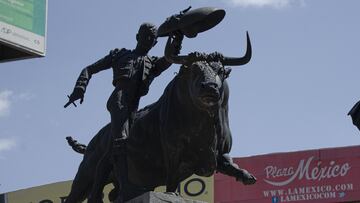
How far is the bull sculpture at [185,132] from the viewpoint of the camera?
12500 millimetres

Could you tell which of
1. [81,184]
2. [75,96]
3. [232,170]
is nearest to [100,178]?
[81,184]

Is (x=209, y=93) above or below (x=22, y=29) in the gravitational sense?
below

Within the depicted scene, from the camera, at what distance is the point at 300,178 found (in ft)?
166

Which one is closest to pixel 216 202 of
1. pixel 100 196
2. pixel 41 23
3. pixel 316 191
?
pixel 316 191

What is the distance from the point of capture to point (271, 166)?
5056 cm

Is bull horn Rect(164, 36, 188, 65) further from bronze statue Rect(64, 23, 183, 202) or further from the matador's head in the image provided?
the matador's head

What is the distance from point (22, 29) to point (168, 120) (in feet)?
41.1

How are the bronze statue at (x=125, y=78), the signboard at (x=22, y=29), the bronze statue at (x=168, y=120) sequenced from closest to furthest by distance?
the bronze statue at (x=168, y=120) → the bronze statue at (x=125, y=78) → the signboard at (x=22, y=29)

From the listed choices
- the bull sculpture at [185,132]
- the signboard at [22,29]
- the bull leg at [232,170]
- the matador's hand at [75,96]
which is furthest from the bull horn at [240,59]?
the signboard at [22,29]

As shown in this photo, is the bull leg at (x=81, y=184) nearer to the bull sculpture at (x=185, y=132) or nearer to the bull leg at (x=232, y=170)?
the bull sculpture at (x=185, y=132)

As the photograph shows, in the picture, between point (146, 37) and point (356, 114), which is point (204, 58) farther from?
point (356, 114)

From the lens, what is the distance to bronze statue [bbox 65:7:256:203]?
12672 millimetres

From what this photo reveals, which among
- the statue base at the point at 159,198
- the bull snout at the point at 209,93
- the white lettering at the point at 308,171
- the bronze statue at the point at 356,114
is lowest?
the statue base at the point at 159,198

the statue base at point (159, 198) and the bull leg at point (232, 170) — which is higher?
the bull leg at point (232, 170)
